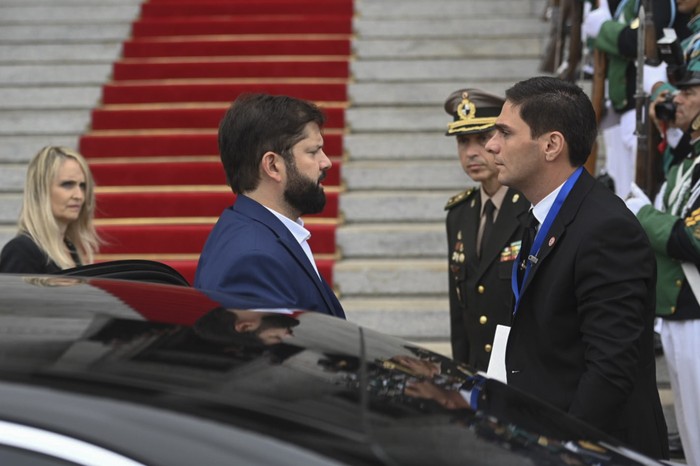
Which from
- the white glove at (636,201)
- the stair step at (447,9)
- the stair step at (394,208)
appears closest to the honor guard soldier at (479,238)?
the white glove at (636,201)

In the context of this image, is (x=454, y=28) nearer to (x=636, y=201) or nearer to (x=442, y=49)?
(x=442, y=49)

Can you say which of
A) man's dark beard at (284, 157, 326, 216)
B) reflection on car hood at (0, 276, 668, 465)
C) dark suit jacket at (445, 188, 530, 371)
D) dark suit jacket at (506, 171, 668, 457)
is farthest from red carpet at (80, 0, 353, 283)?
reflection on car hood at (0, 276, 668, 465)

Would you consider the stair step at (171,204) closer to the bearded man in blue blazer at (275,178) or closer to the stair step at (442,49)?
the stair step at (442,49)

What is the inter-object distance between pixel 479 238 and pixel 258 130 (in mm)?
1327

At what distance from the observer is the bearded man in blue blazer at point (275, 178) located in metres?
2.59

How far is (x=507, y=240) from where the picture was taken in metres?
3.59

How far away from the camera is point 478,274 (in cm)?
366

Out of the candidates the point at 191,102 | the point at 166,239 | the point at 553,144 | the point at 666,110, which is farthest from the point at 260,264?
the point at 191,102

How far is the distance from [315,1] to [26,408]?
827 centimetres

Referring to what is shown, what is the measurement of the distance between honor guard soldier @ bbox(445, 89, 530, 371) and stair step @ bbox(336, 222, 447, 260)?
2415mm

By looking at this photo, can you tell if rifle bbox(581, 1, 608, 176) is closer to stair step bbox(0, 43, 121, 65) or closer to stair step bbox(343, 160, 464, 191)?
stair step bbox(343, 160, 464, 191)

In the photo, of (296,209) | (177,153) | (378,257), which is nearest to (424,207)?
(378,257)

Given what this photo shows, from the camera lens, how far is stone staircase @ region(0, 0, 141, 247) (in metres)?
7.43

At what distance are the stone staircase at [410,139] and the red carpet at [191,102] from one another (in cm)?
17
